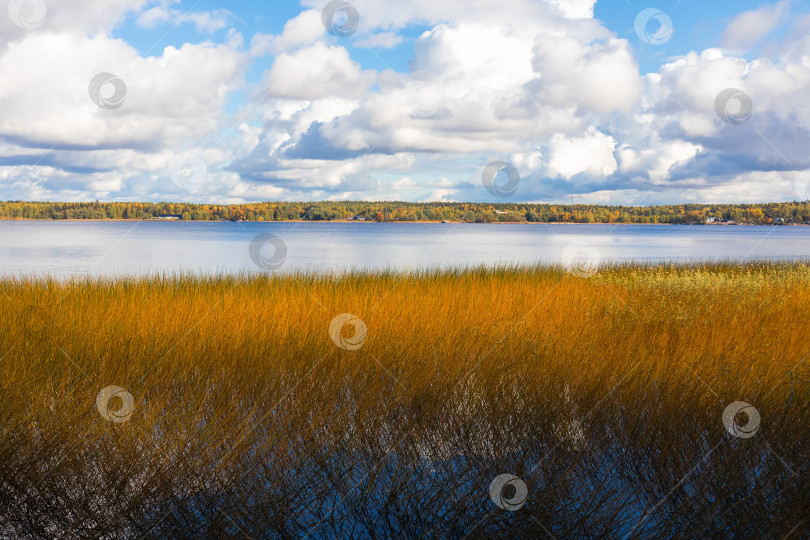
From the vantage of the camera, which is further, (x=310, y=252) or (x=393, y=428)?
(x=310, y=252)

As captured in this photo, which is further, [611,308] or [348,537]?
[611,308]

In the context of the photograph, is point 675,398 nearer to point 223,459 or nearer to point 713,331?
point 713,331

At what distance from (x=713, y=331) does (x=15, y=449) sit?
6.75 m

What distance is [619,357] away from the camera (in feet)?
18.1

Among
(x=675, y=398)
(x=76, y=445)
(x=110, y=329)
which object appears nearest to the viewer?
(x=76, y=445)

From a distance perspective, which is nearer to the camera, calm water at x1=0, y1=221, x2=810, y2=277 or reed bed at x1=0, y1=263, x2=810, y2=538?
reed bed at x1=0, y1=263, x2=810, y2=538

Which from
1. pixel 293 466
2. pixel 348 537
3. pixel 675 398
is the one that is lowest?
pixel 348 537

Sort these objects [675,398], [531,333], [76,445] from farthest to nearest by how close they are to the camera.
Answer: [531,333], [675,398], [76,445]

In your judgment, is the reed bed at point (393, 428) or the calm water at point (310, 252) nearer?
the reed bed at point (393, 428)

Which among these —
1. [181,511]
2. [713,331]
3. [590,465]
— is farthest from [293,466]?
[713,331]

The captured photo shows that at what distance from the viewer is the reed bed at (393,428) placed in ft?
10.6

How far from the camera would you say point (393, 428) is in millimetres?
4070

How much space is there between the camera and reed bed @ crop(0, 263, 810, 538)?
3.23m

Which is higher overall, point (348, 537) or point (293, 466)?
point (293, 466)
